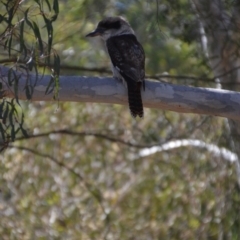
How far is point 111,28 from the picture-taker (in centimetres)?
675

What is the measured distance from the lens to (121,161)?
30.4 feet

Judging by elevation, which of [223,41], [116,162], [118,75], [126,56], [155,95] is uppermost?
[155,95]

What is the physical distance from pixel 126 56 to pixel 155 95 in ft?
3.70

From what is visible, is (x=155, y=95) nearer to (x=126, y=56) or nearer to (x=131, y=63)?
(x=131, y=63)

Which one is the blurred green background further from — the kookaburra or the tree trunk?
the kookaburra

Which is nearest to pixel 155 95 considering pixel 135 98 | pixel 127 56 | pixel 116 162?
pixel 135 98

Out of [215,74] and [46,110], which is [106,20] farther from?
[46,110]

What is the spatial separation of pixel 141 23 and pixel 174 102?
3253mm

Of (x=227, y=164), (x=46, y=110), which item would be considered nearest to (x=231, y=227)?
(x=227, y=164)

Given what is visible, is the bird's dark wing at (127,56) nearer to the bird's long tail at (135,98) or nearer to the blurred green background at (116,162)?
the bird's long tail at (135,98)

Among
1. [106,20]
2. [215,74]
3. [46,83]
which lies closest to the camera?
[46,83]

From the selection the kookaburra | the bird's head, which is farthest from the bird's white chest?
the bird's head

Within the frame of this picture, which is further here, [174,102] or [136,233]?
[136,233]

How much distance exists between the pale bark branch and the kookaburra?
0.23 feet
